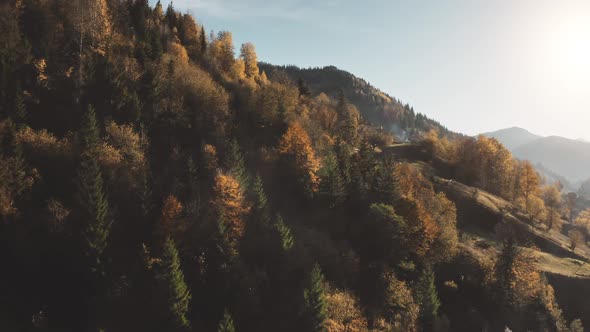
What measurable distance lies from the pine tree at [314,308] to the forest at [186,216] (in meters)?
0.20

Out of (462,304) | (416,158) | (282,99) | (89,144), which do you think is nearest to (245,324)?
(89,144)

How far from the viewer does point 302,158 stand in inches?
3039

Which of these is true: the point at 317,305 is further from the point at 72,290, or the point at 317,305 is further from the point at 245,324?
the point at 72,290

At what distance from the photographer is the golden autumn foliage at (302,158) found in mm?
74938

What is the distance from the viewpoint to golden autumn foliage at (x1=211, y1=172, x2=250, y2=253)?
57656 mm

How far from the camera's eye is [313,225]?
232 ft

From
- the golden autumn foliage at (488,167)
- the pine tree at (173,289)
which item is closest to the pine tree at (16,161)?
the pine tree at (173,289)

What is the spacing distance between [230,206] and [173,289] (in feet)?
57.5

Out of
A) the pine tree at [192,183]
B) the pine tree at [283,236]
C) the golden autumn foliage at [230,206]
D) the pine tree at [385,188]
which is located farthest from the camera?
the pine tree at [385,188]

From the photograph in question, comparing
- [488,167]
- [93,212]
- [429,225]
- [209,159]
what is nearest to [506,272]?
[429,225]

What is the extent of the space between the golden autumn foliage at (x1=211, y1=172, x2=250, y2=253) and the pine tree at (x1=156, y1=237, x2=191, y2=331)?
12173mm

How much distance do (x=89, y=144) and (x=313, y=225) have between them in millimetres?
43703

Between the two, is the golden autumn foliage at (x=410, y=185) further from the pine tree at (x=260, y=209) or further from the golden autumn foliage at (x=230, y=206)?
the golden autumn foliage at (x=230, y=206)

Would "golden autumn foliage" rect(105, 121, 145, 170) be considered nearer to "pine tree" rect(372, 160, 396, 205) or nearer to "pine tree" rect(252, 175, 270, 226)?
"pine tree" rect(252, 175, 270, 226)
